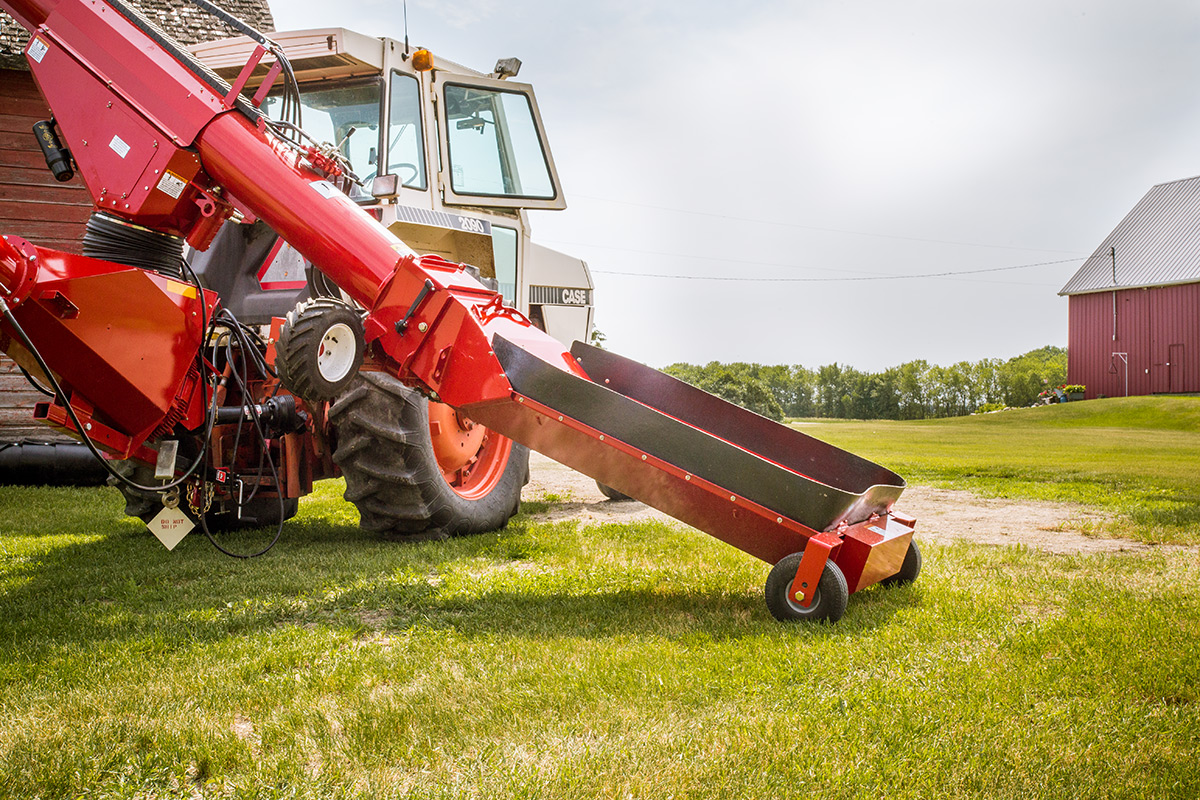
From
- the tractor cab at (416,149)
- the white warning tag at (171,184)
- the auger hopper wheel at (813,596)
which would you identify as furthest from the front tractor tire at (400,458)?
the auger hopper wheel at (813,596)

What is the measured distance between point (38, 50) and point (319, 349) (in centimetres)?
216

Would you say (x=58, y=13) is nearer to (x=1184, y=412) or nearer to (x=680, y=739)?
(x=680, y=739)

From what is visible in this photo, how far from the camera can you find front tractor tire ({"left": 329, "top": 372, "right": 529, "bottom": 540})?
4.66m

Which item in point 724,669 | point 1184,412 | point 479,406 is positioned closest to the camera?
point 724,669

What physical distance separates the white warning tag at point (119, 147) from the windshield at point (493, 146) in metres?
2.66

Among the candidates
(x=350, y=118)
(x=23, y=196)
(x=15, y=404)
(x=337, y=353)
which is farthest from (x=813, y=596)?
(x=23, y=196)

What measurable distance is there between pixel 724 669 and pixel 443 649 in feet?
3.38

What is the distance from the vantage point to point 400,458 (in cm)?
471

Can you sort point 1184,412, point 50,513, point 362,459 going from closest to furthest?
1. point 362,459
2. point 50,513
3. point 1184,412

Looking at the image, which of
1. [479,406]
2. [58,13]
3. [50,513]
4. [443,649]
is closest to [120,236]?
[58,13]

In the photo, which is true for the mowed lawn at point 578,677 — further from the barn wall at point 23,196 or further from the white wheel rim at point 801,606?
the barn wall at point 23,196

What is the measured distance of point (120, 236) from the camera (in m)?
4.07

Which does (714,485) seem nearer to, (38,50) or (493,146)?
(38,50)

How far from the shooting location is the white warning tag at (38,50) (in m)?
4.21
